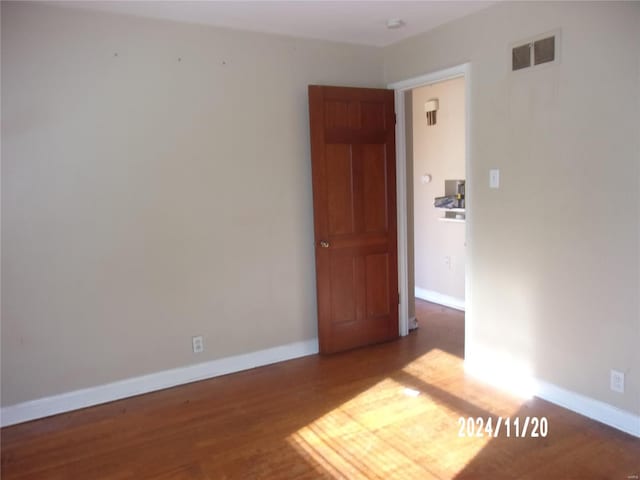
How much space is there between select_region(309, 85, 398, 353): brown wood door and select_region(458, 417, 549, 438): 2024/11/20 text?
1359mm

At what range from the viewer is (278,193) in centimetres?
370

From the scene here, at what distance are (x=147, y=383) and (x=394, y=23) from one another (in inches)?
121

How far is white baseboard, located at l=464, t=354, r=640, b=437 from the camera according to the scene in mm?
2600

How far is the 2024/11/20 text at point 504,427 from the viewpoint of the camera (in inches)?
103

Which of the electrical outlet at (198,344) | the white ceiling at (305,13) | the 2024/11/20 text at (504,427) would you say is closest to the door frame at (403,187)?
the white ceiling at (305,13)

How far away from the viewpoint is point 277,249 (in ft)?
12.3

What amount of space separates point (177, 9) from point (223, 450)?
2.65 meters

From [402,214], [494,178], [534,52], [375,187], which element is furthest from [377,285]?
[534,52]

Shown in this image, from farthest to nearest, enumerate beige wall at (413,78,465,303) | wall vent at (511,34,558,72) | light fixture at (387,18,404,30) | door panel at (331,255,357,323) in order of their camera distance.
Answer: beige wall at (413,78,465,303) < door panel at (331,255,357,323) < light fixture at (387,18,404,30) < wall vent at (511,34,558,72)

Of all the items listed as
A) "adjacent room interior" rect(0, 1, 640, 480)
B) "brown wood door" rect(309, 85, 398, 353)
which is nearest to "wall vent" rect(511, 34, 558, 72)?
"adjacent room interior" rect(0, 1, 640, 480)

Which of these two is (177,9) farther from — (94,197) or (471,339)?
(471,339)

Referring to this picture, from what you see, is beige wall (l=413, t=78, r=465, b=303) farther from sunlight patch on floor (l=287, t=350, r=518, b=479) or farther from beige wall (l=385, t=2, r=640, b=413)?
sunlight patch on floor (l=287, t=350, r=518, b=479)

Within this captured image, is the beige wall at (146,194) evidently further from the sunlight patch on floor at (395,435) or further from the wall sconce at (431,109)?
the wall sconce at (431,109)

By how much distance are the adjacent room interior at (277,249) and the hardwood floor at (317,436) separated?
2 cm
